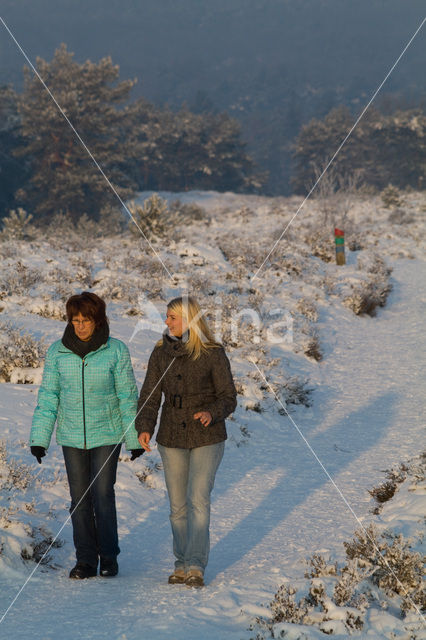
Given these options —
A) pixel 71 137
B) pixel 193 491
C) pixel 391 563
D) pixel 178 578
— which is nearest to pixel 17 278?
pixel 193 491

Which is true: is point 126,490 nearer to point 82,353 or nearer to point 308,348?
point 82,353

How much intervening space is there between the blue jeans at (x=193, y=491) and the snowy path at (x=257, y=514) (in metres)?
0.23

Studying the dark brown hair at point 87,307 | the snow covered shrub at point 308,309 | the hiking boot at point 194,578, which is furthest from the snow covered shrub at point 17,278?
the hiking boot at point 194,578

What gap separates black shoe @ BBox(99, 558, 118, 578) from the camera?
161 inches

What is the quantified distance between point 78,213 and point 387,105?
71969mm

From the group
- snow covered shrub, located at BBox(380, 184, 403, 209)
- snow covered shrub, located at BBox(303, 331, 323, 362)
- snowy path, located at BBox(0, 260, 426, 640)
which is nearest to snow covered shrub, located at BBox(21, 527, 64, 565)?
snowy path, located at BBox(0, 260, 426, 640)

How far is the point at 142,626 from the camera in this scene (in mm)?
3178

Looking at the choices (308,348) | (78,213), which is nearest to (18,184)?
(78,213)

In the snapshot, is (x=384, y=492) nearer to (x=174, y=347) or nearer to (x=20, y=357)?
(x=174, y=347)

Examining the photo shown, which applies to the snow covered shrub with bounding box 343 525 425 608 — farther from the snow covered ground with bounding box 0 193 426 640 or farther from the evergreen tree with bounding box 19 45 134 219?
the evergreen tree with bounding box 19 45 134 219

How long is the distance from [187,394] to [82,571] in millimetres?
1349

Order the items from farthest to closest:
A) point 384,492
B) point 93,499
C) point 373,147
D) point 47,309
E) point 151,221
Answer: point 373,147, point 151,221, point 47,309, point 384,492, point 93,499

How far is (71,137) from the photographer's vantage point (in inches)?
1176

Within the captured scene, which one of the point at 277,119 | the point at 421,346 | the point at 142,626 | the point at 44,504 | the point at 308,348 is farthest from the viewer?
the point at 277,119
